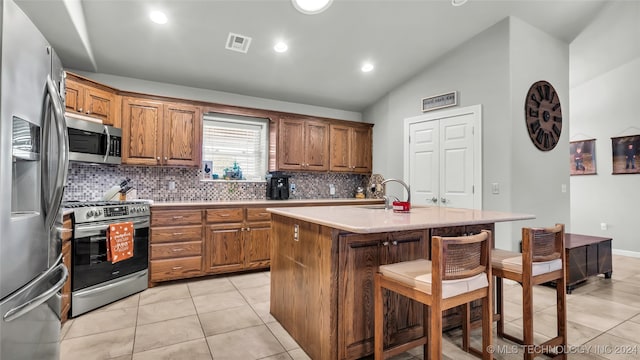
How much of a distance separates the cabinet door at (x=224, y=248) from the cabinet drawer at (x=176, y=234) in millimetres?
132

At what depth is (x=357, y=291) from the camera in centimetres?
198

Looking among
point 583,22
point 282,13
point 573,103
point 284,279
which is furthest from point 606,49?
point 284,279

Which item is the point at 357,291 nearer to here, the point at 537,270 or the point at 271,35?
the point at 537,270

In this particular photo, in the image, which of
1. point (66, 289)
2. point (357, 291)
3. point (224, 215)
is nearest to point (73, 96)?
point (66, 289)

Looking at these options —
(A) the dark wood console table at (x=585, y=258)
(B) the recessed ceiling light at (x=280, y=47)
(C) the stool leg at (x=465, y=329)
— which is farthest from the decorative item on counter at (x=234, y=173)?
(A) the dark wood console table at (x=585, y=258)

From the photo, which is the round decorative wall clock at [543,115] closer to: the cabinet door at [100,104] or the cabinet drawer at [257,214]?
the cabinet drawer at [257,214]

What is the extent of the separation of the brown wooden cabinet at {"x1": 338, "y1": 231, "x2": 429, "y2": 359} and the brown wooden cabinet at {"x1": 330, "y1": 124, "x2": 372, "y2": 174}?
10.5 ft

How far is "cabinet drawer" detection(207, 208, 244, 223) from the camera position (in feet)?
12.5

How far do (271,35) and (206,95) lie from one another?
55.2 inches

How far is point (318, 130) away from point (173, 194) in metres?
2.33

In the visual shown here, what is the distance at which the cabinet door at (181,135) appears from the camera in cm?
395

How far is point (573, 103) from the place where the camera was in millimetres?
5746

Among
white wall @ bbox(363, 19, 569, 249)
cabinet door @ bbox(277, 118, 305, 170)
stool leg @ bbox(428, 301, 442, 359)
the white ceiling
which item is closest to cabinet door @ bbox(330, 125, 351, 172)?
cabinet door @ bbox(277, 118, 305, 170)

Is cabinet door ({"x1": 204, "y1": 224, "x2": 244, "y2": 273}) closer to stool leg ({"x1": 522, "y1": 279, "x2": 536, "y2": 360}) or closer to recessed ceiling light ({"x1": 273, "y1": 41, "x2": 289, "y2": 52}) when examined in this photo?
recessed ceiling light ({"x1": 273, "y1": 41, "x2": 289, "y2": 52})
